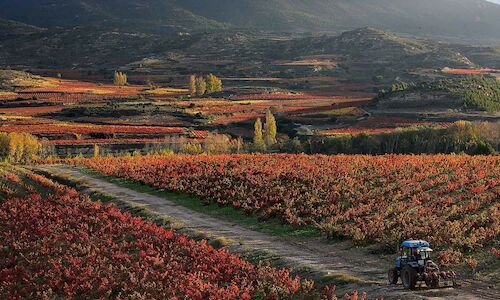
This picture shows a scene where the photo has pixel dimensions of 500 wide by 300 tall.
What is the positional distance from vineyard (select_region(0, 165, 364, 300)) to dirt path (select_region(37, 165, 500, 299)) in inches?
50.1

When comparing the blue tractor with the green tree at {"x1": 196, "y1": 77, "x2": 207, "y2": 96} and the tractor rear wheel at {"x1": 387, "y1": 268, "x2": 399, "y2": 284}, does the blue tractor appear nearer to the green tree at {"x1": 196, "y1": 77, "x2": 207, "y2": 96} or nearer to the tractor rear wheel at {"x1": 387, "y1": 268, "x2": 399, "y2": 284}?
the tractor rear wheel at {"x1": 387, "y1": 268, "x2": 399, "y2": 284}

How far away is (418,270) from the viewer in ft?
59.8

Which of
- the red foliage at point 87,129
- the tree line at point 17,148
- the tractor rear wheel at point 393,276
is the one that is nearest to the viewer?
the tractor rear wheel at point 393,276

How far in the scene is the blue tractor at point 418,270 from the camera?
58.5 ft

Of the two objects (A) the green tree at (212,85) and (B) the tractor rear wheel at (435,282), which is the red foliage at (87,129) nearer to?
(A) the green tree at (212,85)

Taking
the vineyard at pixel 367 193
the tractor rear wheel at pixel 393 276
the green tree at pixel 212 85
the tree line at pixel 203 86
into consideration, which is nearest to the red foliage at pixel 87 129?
the vineyard at pixel 367 193

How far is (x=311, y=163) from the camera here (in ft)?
146

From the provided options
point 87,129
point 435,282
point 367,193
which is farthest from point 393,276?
point 87,129

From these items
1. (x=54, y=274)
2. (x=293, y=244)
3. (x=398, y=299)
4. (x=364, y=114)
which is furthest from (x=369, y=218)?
(x=364, y=114)

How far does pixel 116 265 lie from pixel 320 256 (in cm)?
808

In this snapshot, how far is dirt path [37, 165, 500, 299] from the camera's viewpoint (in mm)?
17938

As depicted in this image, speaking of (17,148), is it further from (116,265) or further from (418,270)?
(418,270)

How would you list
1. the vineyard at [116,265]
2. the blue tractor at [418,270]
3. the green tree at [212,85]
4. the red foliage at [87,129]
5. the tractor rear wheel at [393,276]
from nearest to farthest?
the blue tractor at [418,270], the tractor rear wheel at [393,276], the vineyard at [116,265], the red foliage at [87,129], the green tree at [212,85]

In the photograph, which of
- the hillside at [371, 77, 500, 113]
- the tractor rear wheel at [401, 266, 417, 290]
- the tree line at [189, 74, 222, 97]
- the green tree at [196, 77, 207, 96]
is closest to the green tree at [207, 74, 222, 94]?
the tree line at [189, 74, 222, 97]
